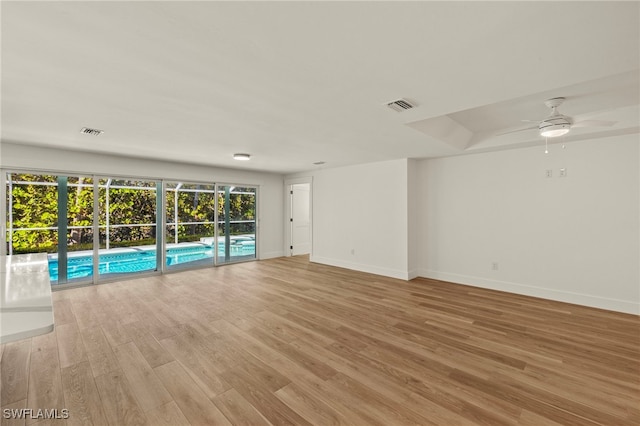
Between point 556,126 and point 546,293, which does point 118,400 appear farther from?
point 546,293

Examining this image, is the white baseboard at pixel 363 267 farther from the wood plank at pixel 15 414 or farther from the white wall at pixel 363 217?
the wood plank at pixel 15 414

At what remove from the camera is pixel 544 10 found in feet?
4.35

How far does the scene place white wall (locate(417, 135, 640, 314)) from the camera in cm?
360

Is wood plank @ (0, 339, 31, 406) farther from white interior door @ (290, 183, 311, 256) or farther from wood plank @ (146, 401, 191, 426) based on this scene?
white interior door @ (290, 183, 311, 256)

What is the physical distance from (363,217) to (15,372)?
5221 millimetres

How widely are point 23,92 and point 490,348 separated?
4687 millimetres

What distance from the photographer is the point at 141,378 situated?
7.07 feet

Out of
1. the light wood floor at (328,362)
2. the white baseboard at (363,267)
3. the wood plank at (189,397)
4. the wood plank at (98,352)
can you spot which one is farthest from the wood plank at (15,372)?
the white baseboard at (363,267)

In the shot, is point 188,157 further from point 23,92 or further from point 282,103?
point 282,103

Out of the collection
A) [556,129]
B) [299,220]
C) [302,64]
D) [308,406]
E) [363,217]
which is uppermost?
[302,64]

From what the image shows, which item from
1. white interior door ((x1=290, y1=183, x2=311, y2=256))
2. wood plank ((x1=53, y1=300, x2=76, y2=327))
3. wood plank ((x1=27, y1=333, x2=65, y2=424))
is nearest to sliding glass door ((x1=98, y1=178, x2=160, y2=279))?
wood plank ((x1=53, y1=300, x2=76, y2=327))

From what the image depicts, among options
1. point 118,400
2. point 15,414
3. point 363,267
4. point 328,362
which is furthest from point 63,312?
point 363,267

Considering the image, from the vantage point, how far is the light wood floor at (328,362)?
1.82m

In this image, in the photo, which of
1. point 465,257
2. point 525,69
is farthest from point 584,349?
point 525,69
